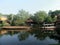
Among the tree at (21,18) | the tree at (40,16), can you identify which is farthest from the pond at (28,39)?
the tree at (40,16)

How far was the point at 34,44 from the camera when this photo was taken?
19.6 meters

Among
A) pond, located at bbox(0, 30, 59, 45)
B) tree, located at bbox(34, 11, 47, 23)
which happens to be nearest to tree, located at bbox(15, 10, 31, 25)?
tree, located at bbox(34, 11, 47, 23)

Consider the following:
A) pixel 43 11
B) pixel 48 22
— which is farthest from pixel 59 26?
pixel 43 11

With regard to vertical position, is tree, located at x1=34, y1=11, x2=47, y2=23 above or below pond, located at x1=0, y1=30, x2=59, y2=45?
above

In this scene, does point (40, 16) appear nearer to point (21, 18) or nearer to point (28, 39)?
point (21, 18)

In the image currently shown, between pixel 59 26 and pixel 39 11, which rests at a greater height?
pixel 39 11

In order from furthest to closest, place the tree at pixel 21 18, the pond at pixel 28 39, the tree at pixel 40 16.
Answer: the tree at pixel 40 16 < the tree at pixel 21 18 < the pond at pixel 28 39

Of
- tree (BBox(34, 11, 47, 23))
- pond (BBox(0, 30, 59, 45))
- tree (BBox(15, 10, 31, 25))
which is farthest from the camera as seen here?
tree (BBox(34, 11, 47, 23))

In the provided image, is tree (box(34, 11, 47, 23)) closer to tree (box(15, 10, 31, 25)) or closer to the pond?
tree (box(15, 10, 31, 25))

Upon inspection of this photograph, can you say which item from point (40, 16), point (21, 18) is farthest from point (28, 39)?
point (21, 18)

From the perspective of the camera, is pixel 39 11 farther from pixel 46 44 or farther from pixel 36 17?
pixel 46 44

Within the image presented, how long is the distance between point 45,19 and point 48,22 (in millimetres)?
1875

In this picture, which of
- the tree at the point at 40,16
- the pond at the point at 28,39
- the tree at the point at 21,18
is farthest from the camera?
the tree at the point at 40,16

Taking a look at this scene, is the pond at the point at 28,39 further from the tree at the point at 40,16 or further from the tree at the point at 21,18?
the tree at the point at 40,16
